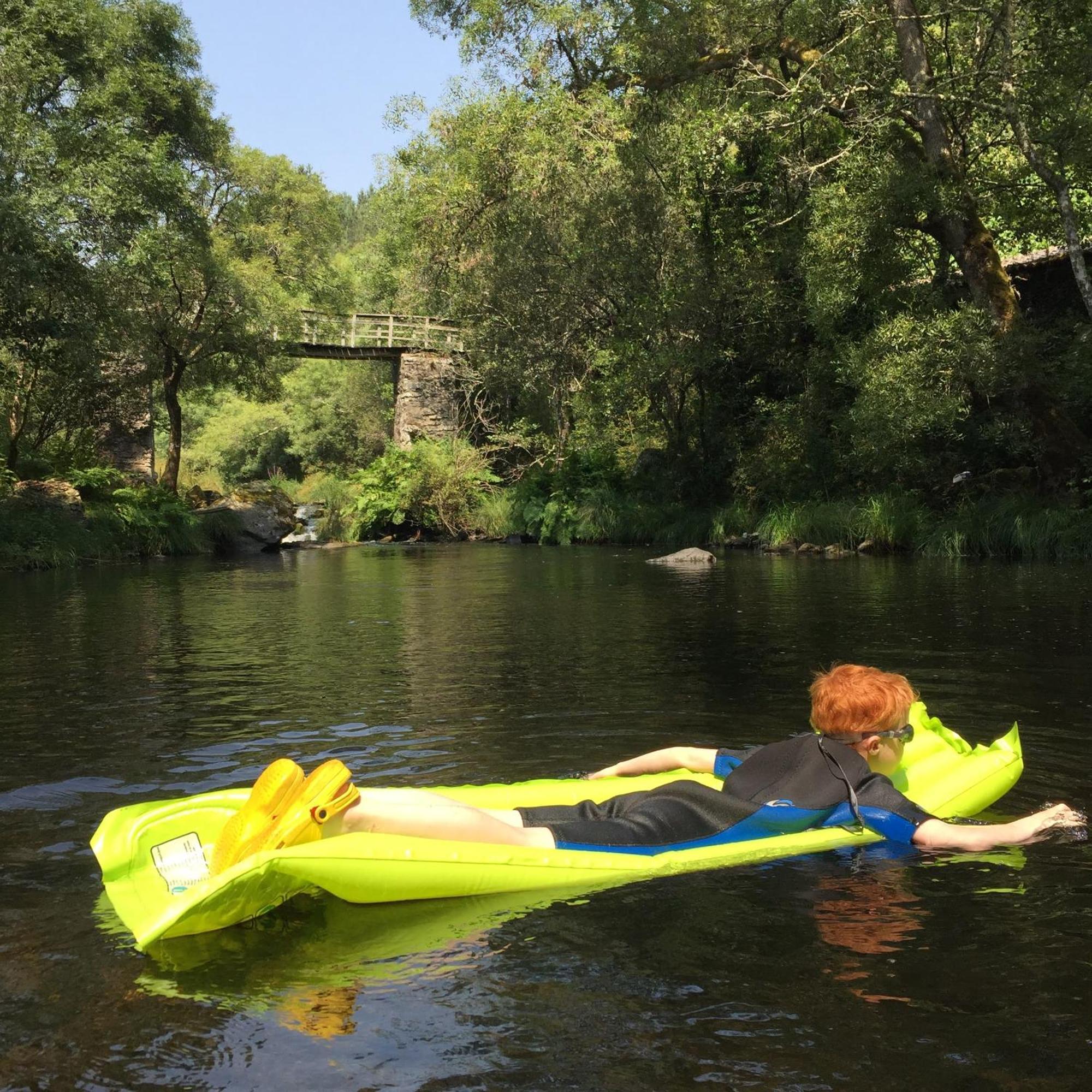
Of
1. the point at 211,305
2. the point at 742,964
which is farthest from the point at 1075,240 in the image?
the point at 211,305

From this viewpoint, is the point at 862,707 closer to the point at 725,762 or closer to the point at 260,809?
the point at 725,762

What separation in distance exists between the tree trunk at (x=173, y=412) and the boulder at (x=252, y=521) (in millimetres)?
987

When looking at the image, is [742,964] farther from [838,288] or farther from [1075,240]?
[838,288]

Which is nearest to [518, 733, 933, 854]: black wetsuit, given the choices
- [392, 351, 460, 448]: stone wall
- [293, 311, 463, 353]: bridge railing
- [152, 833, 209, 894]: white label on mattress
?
[152, 833, 209, 894]: white label on mattress

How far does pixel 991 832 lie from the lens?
4.10 meters

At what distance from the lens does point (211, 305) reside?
2512 cm

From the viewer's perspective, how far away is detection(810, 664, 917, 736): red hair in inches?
165

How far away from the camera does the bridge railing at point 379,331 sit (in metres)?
34.2

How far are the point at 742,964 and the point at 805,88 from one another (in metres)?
14.8

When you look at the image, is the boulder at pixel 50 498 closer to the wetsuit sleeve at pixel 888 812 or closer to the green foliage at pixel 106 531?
the green foliage at pixel 106 531

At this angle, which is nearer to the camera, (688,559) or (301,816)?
(301,816)

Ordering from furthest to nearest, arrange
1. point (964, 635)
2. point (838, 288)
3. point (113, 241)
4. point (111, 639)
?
point (113, 241) < point (838, 288) < point (111, 639) < point (964, 635)

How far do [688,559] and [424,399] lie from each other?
701 inches

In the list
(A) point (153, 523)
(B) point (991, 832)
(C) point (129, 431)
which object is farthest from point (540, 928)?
(C) point (129, 431)
